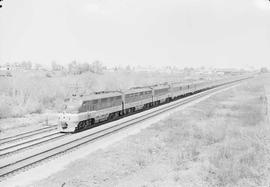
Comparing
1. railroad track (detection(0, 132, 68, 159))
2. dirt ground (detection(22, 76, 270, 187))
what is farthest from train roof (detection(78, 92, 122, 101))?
dirt ground (detection(22, 76, 270, 187))

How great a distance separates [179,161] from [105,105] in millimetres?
13945

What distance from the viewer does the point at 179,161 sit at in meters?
15.6

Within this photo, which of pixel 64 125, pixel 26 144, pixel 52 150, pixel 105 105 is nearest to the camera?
pixel 52 150

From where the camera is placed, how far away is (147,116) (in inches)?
1284

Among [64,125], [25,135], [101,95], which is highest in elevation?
[101,95]

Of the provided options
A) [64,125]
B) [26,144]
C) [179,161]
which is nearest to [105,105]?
[64,125]

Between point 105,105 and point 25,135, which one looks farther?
point 105,105

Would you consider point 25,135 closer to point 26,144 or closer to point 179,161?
point 26,144

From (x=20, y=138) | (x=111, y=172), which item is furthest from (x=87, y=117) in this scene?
(x=111, y=172)

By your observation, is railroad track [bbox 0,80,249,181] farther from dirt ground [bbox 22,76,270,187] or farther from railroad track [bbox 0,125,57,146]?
railroad track [bbox 0,125,57,146]

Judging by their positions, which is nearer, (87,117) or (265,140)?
(265,140)

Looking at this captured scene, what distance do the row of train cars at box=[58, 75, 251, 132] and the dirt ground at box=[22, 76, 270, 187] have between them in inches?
200

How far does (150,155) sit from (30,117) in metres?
20.3

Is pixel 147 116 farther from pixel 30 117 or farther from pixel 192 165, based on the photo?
pixel 192 165
